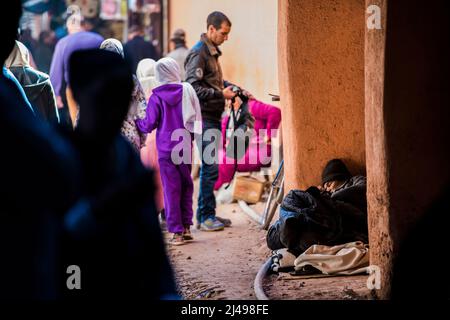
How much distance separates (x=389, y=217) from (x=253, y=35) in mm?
5171

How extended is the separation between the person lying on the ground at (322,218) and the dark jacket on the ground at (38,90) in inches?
65.6

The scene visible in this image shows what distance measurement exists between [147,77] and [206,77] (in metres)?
0.51

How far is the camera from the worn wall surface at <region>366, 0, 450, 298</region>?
4.59 meters

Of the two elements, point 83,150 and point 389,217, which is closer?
point 83,150

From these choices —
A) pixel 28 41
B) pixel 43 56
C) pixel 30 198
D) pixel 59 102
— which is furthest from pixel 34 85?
pixel 43 56

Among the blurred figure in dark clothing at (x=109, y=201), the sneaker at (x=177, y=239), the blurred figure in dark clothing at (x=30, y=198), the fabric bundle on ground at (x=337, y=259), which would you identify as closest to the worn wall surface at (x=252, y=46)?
the sneaker at (x=177, y=239)

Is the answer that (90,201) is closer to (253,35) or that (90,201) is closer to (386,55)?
(386,55)

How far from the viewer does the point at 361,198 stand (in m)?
6.00

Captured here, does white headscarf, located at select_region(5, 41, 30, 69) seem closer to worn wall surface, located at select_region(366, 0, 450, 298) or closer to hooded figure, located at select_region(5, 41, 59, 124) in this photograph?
hooded figure, located at select_region(5, 41, 59, 124)

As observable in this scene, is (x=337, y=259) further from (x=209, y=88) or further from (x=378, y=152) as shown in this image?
(x=209, y=88)

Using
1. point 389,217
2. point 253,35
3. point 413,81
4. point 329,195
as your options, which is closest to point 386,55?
point 413,81

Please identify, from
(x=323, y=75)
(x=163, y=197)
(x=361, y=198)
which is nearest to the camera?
(x=361, y=198)

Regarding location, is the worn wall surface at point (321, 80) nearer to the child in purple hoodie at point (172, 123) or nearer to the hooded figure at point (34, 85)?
the child in purple hoodie at point (172, 123)

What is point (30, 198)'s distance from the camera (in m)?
2.35
